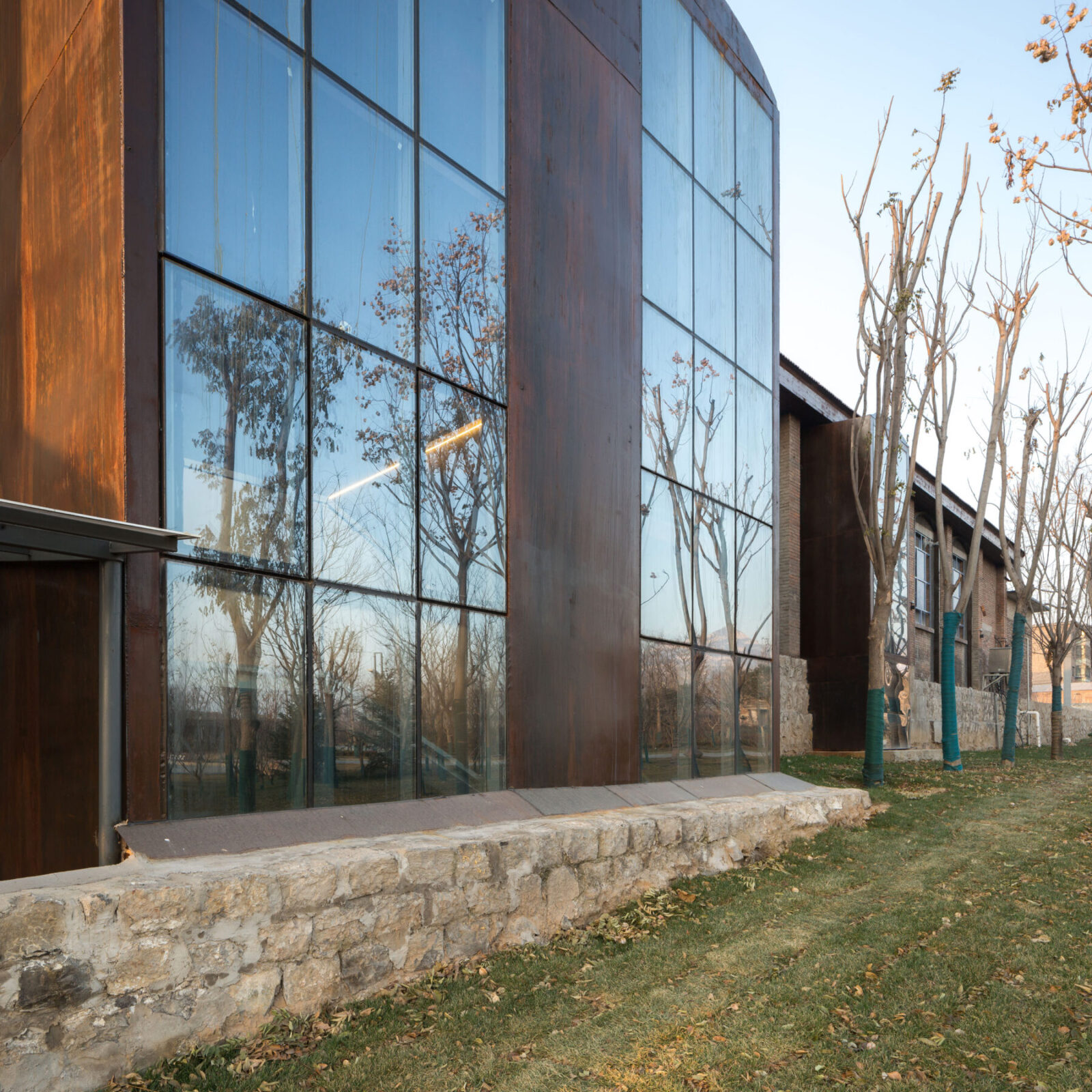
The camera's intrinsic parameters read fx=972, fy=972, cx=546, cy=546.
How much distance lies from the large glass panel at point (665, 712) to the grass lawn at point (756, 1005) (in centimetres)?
183

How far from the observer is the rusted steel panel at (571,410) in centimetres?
916

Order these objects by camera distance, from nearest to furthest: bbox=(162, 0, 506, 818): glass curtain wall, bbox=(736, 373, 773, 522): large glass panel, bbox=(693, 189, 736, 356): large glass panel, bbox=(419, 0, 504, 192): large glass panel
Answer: bbox=(162, 0, 506, 818): glass curtain wall → bbox=(419, 0, 504, 192): large glass panel → bbox=(693, 189, 736, 356): large glass panel → bbox=(736, 373, 773, 522): large glass panel

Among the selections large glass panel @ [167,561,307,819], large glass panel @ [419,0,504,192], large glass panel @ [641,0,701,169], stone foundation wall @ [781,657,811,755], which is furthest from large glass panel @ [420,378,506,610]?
stone foundation wall @ [781,657,811,755]

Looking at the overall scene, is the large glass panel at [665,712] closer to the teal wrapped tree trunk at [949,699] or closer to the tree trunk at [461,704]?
the tree trunk at [461,704]

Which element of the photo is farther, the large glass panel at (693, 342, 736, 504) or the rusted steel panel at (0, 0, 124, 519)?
the large glass panel at (693, 342, 736, 504)

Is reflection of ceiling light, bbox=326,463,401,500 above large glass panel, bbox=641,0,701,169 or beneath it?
beneath

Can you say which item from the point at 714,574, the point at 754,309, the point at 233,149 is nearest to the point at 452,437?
the point at 233,149

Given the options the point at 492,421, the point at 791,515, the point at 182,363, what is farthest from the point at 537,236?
the point at 791,515

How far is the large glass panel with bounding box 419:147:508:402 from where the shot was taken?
8.34 metres

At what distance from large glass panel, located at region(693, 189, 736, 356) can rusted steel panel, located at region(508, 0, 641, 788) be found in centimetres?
203

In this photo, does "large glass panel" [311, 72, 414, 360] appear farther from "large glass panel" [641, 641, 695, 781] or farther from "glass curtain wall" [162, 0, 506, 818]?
"large glass panel" [641, 641, 695, 781]

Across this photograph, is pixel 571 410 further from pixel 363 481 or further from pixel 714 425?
pixel 714 425

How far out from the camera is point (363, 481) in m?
7.50

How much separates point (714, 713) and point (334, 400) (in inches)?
284
